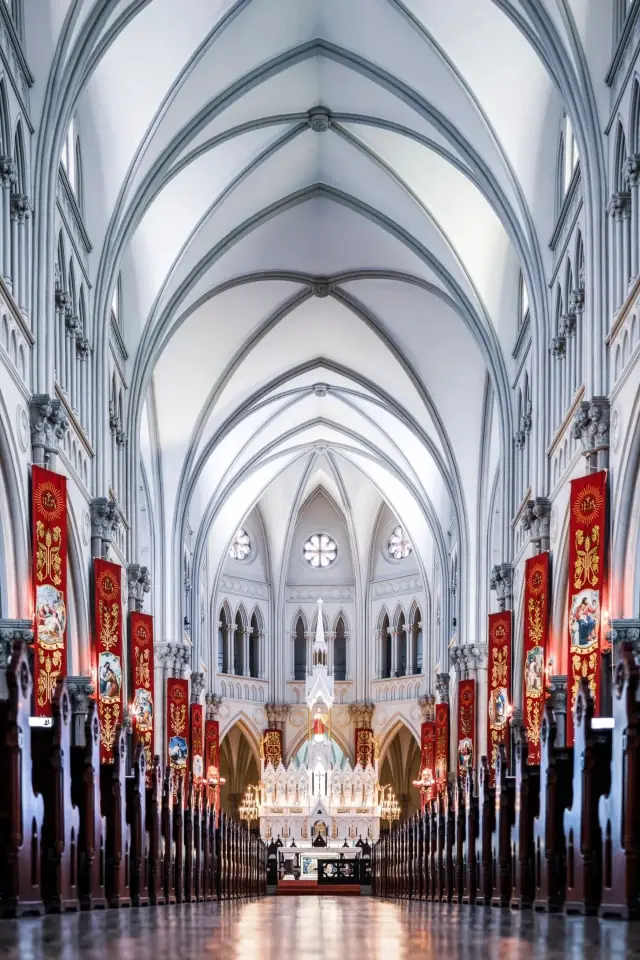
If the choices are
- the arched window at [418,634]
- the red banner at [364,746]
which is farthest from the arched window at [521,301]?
the red banner at [364,746]

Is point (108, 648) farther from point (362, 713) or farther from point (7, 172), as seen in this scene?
point (362, 713)

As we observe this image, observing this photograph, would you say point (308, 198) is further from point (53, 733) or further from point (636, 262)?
point (53, 733)

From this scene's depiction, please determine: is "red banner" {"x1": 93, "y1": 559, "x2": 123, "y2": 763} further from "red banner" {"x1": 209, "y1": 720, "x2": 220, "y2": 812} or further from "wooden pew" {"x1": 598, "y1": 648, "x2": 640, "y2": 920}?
"red banner" {"x1": 209, "y1": 720, "x2": 220, "y2": 812}

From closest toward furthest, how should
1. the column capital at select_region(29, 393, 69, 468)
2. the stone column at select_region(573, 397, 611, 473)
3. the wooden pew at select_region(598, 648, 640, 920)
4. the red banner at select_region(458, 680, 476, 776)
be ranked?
the wooden pew at select_region(598, 648, 640, 920)
the column capital at select_region(29, 393, 69, 468)
the stone column at select_region(573, 397, 611, 473)
the red banner at select_region(458, 680, 476, 776)

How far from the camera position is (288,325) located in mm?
36438

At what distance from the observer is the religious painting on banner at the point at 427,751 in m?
42.0

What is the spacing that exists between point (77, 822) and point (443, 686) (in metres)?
27.2

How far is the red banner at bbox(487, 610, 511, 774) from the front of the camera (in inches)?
1111

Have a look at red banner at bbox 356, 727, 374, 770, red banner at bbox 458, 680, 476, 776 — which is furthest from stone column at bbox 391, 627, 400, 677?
red banner at bbox 458, 680, 476, 776

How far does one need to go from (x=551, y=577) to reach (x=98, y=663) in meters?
8.22

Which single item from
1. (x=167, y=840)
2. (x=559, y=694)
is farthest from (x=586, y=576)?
(x=167, y=840)

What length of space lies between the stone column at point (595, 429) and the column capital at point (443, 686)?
22.1 meters

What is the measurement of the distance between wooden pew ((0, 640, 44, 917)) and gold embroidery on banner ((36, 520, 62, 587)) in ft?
20.6

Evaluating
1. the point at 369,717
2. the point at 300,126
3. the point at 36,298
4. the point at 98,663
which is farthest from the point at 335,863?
the point at 36,298
